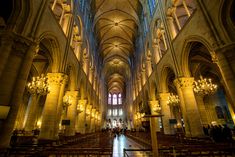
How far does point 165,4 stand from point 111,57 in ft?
91.7

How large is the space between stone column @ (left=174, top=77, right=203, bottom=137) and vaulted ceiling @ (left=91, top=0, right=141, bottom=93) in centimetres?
1864

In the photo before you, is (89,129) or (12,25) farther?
(89,129)

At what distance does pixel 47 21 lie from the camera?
30.2 feet

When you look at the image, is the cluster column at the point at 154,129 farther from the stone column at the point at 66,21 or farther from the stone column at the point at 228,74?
the stone column at the point at 66,21

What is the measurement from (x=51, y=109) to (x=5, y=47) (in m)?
5.44

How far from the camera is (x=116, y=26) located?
3053 centimetres

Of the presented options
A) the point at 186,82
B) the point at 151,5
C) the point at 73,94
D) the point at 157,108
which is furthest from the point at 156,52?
the point at 73,94

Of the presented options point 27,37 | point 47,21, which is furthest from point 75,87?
point 27,37

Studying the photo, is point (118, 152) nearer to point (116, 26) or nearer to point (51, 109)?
point (51, 109)

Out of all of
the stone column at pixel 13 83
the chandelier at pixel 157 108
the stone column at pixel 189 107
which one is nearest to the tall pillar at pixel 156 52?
the chandelier at pixel 157 108

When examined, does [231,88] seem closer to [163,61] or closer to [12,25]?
[163,61]

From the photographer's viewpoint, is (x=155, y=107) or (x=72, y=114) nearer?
(x=72, y=114)

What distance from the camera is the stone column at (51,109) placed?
9422 mm

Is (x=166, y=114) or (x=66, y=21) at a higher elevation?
(x=66, y=21)
